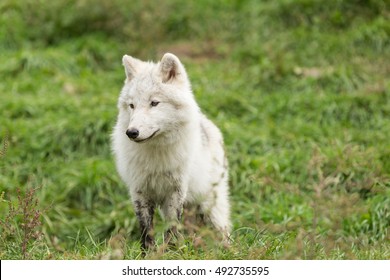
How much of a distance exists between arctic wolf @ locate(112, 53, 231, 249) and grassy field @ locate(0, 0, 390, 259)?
0.38 m

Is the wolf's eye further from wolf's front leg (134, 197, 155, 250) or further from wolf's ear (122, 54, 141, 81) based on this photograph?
wolf's front leg (134, 197, 155, 250)

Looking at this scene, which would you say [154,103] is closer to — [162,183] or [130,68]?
[130,68]

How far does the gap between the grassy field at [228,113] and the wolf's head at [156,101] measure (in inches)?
30.4

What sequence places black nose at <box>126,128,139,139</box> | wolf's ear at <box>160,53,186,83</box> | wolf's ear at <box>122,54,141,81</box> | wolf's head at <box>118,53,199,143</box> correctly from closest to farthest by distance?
black nose at <box>126,128,139,139</box>
wolf's head at <box>118,53,199,143</box>
wolf's ear at <box>160,53,186,83</box>
wolf's ear at <box>122,54,141,81</box>

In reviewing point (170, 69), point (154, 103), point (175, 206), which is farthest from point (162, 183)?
point (170, 69)

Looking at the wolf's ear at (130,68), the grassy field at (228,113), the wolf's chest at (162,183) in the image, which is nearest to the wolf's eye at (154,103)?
the wolf's ear at (130,68)

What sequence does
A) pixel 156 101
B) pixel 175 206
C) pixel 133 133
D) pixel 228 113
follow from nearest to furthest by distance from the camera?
pixel 133 133
pixel 156 101
pixel 175 206
pixel 228 113

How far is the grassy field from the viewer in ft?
17.6

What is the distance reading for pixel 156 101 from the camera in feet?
15.1

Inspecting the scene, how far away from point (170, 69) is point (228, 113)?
13.0 feet

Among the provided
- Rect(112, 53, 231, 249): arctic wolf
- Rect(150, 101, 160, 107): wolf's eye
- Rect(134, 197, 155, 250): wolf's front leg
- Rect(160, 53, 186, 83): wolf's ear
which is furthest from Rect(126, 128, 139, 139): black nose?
Rect(134, 197, 155, 250): wolf's front leg

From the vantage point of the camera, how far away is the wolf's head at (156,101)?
14.8 ft

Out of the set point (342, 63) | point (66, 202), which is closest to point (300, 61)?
point (342, 63)

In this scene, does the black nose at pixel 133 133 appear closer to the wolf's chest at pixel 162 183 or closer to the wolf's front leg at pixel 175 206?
the wolf's chest at pixel 162 183
